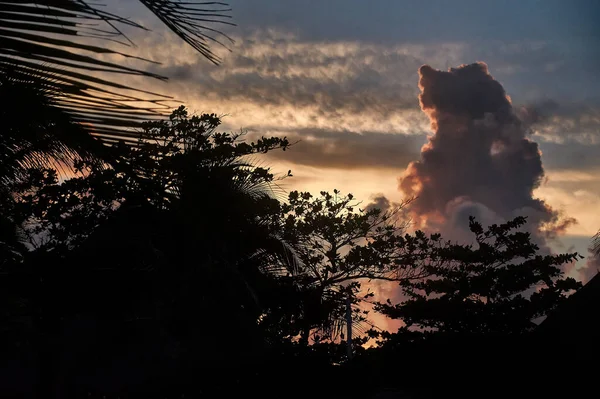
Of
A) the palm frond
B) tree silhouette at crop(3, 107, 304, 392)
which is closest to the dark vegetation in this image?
tree silhouette at crop(3, 107, 304, 392)

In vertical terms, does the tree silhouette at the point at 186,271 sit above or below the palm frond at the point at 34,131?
above

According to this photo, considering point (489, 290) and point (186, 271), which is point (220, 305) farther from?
point (489, 290)

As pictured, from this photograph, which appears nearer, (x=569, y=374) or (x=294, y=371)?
(x=569, y=374)

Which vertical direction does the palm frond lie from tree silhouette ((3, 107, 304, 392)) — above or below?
below

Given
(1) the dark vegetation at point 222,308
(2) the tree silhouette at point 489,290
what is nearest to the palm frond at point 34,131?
(1) the dark vegetation at point 222,308

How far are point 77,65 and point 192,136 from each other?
1299 centimetres

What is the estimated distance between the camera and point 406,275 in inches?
704

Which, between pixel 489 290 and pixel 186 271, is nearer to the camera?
pixel 186 271

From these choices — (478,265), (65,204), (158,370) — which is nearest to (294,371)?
(158,370)

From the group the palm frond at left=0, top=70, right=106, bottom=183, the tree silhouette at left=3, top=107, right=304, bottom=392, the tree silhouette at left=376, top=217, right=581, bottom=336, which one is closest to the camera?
the palm frond at left=0, top=70, right=106, bottom=183

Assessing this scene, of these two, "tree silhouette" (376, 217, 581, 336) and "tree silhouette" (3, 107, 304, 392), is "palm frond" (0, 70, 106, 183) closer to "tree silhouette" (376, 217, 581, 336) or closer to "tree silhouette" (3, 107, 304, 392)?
"tree silhouette" (3, 107, 304, 392)

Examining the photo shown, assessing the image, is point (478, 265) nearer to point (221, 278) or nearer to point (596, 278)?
point (596, 278)

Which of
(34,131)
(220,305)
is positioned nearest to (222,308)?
(220,305)

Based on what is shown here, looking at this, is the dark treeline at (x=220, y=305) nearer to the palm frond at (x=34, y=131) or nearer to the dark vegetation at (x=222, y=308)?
the dark vegetation at (x=222, y=308)
